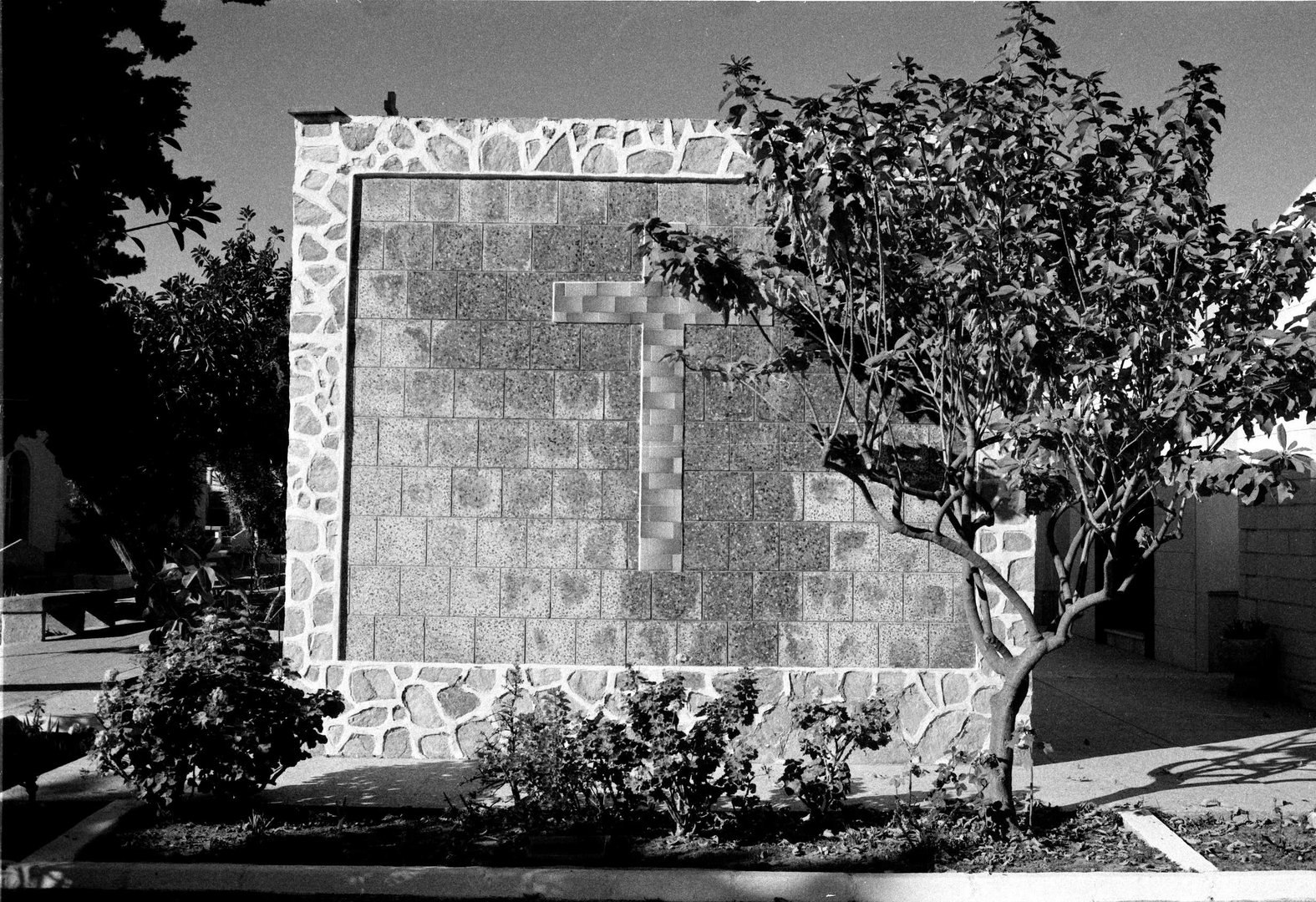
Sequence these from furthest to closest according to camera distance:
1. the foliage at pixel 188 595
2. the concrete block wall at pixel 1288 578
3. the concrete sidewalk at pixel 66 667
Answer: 1. the concrete block wall at pixel 1288 578
2. the concrete sidewalk at pixel 66 667
3. the foliage at pixel 188 595

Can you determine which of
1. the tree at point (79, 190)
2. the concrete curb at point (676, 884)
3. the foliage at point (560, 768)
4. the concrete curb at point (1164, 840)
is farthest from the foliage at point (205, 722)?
the concrete curb at point (1164, 840)

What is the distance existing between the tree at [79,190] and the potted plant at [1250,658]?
10.4 metres

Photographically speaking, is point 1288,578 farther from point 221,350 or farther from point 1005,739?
point 221,350

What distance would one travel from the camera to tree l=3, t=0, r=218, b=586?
7.93m

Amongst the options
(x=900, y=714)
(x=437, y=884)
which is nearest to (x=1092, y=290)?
(x=900, y=714)

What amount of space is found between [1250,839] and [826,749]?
2.35 meters

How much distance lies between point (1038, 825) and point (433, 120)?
632 cm

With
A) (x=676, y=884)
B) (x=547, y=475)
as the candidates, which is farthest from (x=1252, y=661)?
(x=676, y=884)

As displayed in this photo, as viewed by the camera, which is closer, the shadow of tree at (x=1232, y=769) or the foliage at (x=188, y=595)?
the shadow of tree at (x=1232, y=769)

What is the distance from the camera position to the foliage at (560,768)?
648 centimetres

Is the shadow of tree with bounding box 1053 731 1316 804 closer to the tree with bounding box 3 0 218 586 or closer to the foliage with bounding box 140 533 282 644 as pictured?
the foliage with bounding box 140 533 282 644

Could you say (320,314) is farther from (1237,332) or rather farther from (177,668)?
(1237,332)

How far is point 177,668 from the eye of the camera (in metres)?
6.48

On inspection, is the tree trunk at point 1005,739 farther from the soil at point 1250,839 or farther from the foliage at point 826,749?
the soil at point 1250,839
